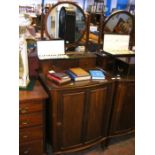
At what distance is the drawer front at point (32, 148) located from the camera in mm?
1745

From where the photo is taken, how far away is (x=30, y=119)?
167 centimetres

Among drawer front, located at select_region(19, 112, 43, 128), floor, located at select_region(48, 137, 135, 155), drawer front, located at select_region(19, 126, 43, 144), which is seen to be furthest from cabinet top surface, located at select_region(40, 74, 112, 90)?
floor, located at select_region(48, 137, 135, 155)

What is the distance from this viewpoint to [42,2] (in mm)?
1770

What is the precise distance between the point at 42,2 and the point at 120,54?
907 millimetres

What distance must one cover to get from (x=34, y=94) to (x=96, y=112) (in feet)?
2.08

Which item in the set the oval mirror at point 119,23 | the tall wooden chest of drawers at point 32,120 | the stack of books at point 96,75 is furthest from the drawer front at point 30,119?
the oval mirror at point 119,23

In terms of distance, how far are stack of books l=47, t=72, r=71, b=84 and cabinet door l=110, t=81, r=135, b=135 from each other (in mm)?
529

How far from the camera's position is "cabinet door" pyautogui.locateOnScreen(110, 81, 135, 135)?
1.97 metres

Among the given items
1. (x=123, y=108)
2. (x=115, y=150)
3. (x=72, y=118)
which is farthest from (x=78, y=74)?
(x=115, y=150)

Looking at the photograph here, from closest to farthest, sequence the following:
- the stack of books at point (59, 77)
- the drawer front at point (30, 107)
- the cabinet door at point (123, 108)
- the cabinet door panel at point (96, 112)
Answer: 1. the drawer front at point (30, 107)
2. the stack of books at point (59, 77)
3. the cabinet door panel at point (96, 112)
4. the cabinet door at point (123, 108)

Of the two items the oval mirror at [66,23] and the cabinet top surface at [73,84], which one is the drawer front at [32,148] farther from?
the oval mirror at [66,23]

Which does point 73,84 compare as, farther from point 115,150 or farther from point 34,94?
point 115,150

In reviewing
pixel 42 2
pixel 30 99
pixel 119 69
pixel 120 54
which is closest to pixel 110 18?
pixel 120 54

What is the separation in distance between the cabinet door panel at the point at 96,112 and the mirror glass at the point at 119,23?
0.66 m
